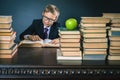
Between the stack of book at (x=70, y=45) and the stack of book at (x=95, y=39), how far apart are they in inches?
2.0

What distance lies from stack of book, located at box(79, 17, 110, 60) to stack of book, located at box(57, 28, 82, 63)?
50mm

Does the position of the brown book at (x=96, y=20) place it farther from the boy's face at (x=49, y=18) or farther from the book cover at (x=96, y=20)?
the boy's face at (x=49, y=18)

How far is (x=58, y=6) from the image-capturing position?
5410 mm

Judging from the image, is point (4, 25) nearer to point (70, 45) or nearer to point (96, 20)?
point (70, 45)

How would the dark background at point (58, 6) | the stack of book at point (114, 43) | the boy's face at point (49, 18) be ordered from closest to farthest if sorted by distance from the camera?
the stack of book at point (114, 43) → the boy's face at point (49, 18) → the dark background at point (58, 6)

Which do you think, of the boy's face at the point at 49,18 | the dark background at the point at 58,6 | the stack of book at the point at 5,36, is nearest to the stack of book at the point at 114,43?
the stack of book at the point at 5,36

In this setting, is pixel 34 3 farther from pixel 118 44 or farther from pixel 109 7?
pixel 118 44

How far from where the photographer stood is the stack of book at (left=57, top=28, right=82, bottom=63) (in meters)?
1.89

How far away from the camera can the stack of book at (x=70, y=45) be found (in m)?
1.89

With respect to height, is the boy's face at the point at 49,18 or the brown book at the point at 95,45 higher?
the boy's face at the point at 49,18

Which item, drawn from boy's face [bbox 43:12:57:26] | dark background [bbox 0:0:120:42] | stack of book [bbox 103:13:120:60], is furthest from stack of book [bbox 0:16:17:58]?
dark background [bbox 0:0:120:42]

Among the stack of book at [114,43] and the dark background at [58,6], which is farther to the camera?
the dark background at [58,6]

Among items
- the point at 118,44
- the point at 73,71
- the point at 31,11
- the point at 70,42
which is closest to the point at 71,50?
the point at 70,42

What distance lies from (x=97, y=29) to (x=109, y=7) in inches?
145
